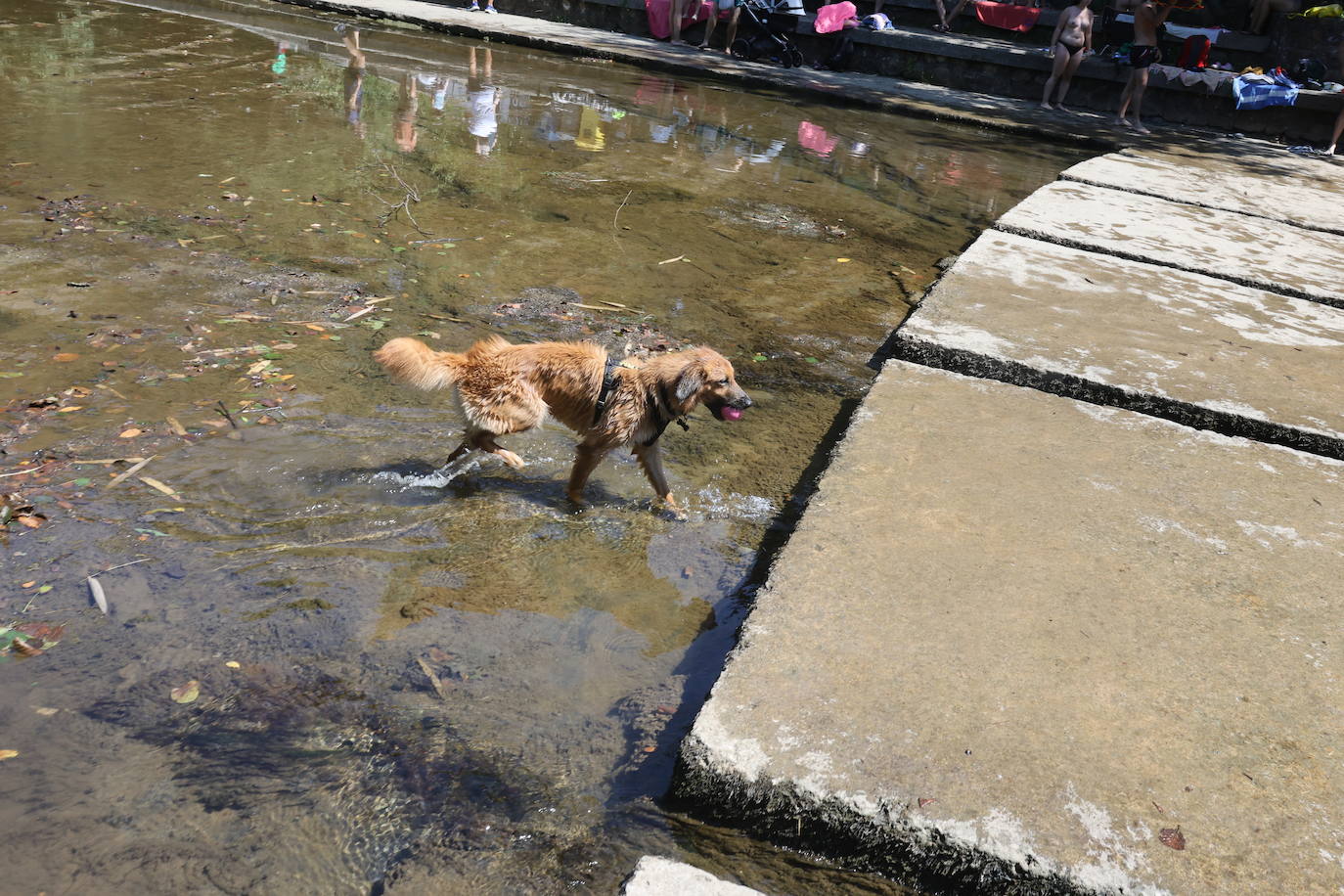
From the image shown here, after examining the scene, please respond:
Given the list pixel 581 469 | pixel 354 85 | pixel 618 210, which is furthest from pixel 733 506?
pixel 354 85


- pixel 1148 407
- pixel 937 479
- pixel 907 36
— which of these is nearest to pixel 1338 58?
pixel 907 36

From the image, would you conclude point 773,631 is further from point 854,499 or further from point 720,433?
point 720,433

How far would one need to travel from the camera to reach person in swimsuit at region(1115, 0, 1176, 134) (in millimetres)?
14133

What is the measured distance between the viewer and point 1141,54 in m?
14.2

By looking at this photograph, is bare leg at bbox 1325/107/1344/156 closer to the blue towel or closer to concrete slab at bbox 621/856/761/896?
the blue towel

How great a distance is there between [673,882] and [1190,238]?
6.74m

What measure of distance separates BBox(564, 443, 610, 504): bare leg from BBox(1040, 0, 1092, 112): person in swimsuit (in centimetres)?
1373

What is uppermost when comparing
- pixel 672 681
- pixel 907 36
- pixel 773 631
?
pixel 907 36

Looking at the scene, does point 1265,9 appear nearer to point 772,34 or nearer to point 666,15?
point 772,34

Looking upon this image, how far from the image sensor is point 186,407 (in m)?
4.54

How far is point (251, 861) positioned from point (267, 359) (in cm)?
316

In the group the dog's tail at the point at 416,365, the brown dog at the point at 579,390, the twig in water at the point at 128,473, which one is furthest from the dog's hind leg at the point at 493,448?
the twig in water at the point at 128,473

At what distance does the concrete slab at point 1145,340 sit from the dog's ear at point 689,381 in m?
1.16

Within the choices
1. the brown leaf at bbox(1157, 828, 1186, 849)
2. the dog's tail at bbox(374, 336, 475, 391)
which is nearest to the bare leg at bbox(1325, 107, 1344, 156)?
the dog's tail at bbox(374, 336, 475, 391)
